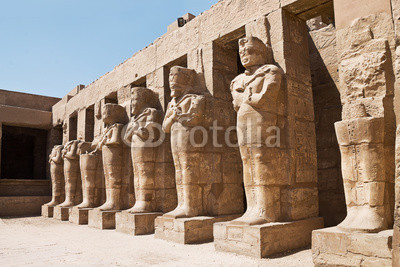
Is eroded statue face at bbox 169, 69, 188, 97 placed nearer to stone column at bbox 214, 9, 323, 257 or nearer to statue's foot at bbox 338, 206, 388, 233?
stone column at bbox 214, 9, 323, 257

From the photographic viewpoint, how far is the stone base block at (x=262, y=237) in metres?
4.36

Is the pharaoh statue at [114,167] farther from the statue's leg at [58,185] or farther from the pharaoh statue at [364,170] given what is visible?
the pharaoh statue at [364,170]

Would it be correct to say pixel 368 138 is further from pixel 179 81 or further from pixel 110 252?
pixel 110 252

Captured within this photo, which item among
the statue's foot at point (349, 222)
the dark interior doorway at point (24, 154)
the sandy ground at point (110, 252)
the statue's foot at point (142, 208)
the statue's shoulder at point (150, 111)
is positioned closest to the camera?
the statue's foot at point (349, 222)

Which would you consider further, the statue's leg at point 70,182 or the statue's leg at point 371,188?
the statue's leg at point 70,182

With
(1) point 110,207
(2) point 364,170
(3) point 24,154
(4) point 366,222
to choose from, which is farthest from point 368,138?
(3) point 24,154

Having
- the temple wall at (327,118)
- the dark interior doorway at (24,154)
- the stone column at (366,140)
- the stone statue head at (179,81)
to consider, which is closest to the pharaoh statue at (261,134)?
the stone column at (366,140)

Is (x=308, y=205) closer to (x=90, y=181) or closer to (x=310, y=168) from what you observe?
(x=310, y=168)

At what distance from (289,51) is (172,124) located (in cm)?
220

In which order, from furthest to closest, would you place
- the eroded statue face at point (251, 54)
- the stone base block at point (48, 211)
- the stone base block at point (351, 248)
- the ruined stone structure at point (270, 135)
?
the stone base block at point (48, 211)
the eroded statue face at point (251, 54)
the ruined stone structure at point (270, 135)
the stone base block at point (351, 248)

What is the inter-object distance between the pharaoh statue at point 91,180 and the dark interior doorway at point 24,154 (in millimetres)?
8108

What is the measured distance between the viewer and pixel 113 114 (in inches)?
326

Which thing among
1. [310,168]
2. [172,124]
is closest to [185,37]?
[172,124]

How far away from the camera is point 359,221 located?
3.58m
